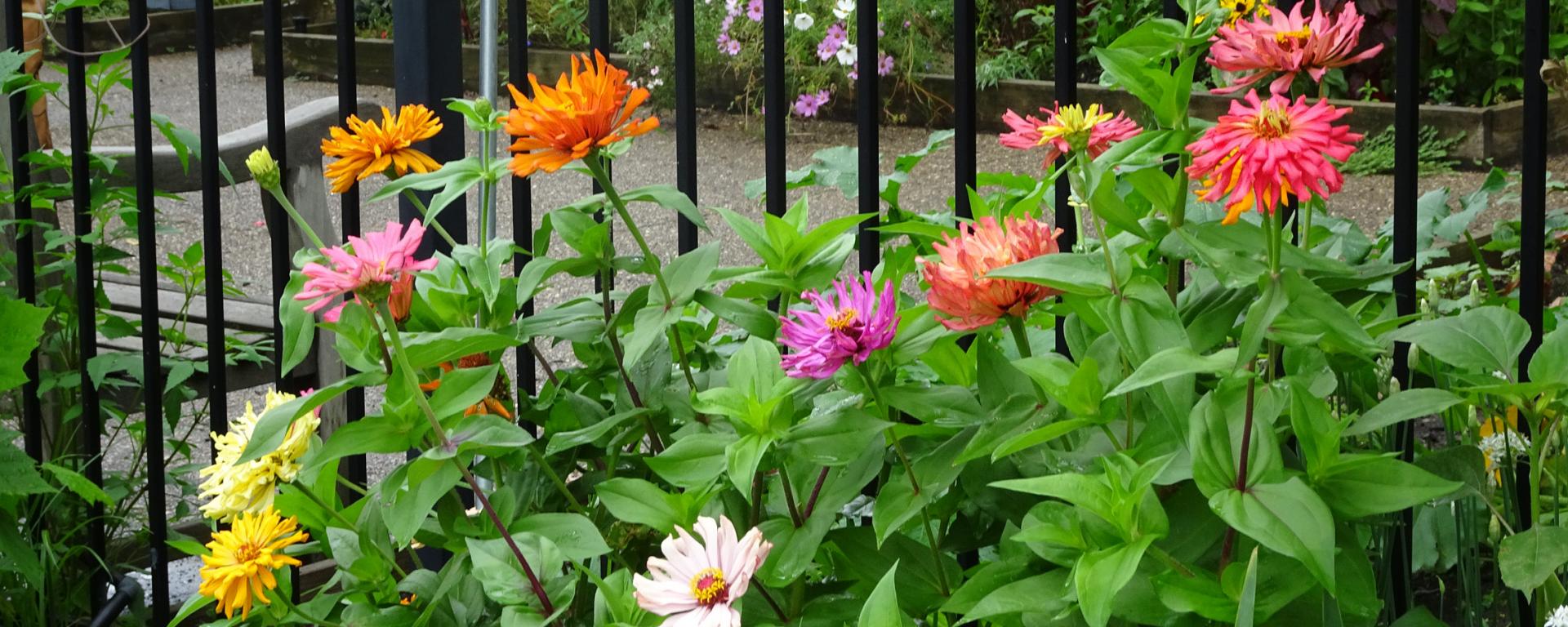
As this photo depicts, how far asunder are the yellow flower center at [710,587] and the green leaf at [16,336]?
3.99 feet

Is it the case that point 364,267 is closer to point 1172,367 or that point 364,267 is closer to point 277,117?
point 1172,367

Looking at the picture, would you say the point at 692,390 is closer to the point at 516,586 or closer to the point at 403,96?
the point at 516,586

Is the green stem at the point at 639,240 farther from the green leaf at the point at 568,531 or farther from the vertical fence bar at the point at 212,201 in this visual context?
the vertical fence bar at the point at 212,201

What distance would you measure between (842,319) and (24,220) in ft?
4.83

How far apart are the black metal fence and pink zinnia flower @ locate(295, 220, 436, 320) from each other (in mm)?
484

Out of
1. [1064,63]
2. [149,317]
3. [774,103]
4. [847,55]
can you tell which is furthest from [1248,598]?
[847,55]

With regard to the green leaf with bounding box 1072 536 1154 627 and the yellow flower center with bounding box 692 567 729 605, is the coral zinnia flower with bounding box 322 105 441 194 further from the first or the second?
the green leaf with bounding box 1072 536 1154 627

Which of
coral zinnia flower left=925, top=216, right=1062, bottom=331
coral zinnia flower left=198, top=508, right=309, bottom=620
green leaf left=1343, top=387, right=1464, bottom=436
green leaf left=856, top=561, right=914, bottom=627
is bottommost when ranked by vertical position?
coral zinnia flower left=198, top=508, right=309, bottom=620

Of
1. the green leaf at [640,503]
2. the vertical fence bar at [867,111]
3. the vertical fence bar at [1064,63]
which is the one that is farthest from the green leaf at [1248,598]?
the vertical fence bar at [867,111]

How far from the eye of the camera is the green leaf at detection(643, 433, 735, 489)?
116 centimetres

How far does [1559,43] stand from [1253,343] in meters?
5.42

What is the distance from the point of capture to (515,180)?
162 cm

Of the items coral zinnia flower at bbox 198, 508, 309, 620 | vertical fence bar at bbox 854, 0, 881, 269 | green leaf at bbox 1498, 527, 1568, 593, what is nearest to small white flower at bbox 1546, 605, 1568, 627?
green leaf at bbox 1498, 527, 1568, 593

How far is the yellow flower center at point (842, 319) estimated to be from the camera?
1052 mm
